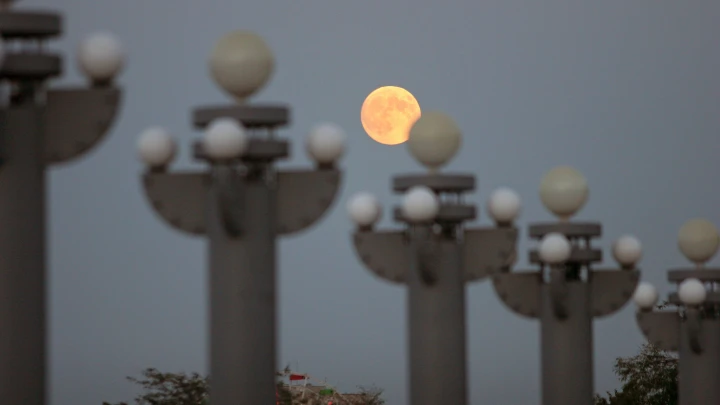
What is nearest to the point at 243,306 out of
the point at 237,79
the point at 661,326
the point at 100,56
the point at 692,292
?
the point at 237,79

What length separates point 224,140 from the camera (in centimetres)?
1469

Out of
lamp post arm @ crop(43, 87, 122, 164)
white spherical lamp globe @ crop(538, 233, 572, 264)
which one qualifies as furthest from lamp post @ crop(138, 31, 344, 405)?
white spherical lamp globe @ crop(538, 233, 572, 264)

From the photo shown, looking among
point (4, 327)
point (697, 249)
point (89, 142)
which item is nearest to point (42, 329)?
point (4, 327)

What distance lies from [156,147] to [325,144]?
1.67 metres

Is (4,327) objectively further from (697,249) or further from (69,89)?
(697,249)

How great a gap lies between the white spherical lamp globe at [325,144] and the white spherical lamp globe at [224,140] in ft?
3.46

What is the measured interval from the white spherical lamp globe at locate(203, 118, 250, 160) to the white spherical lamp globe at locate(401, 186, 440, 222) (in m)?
3.35

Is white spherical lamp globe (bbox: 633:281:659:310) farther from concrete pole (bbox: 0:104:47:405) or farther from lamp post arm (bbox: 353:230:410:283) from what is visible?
concrete pole (bbox: 0:104:47:405)

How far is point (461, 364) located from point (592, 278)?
11.1ft

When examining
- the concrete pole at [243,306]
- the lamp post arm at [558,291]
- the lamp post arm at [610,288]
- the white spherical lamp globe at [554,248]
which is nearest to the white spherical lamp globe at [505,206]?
the white spherical lamp globe at [554,248]

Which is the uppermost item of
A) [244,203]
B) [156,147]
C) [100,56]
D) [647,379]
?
[100,56]

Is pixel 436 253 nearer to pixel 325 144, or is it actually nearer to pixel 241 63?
pixel 325 144

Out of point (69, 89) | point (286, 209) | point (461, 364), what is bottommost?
point (461, 364)

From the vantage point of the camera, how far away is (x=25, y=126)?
1401 centimetres
